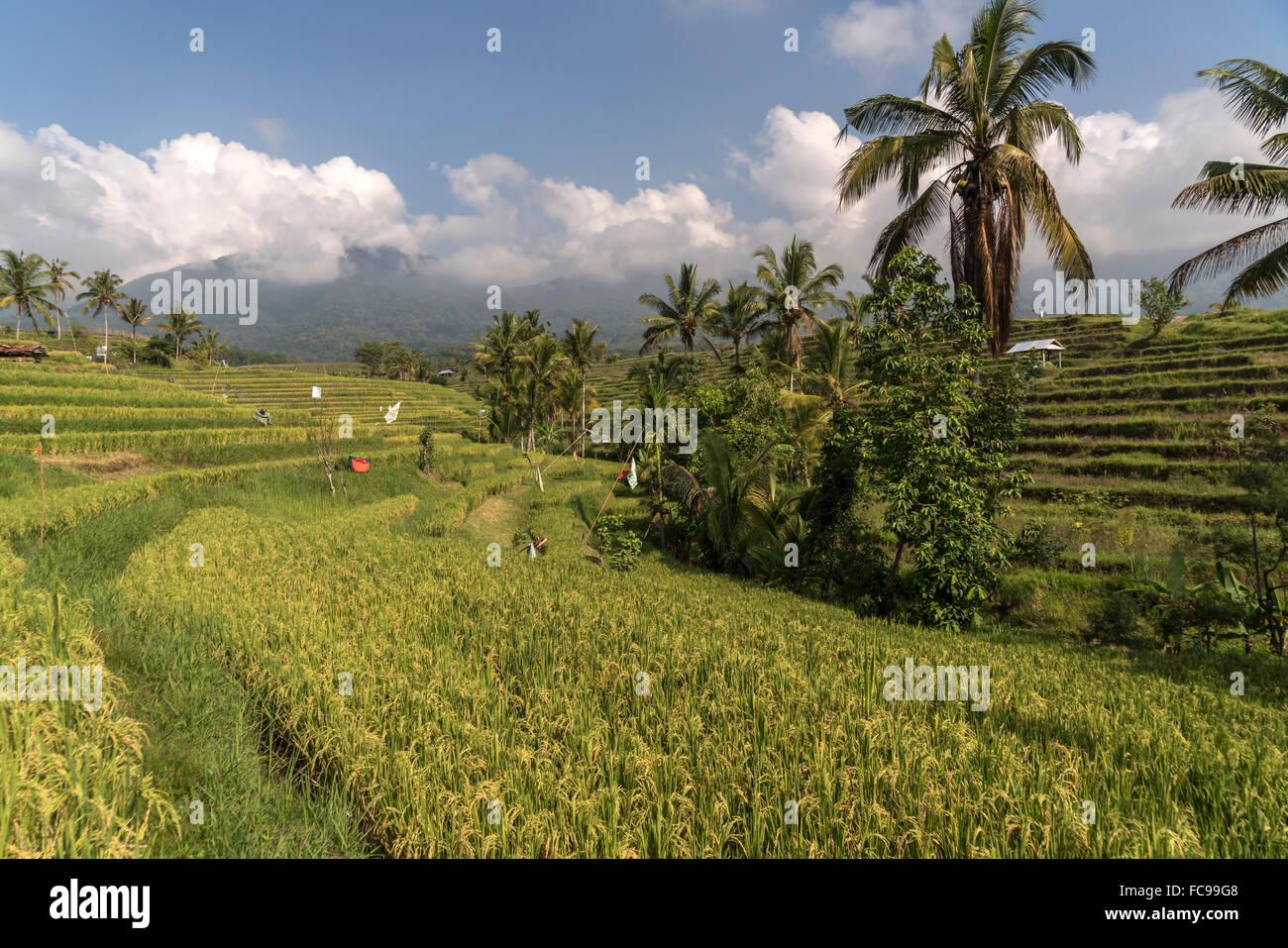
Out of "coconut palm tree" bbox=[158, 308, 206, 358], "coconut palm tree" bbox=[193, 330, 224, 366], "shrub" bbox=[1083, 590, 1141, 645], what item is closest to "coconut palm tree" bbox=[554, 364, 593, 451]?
"shrub" bbox=[1083, 590, 1141, 645]

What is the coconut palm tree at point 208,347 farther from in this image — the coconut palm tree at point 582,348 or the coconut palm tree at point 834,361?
the coconut palm tree at point 834,361

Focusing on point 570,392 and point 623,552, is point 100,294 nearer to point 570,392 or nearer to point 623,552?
point 570,392

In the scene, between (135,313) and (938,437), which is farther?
(135,313)

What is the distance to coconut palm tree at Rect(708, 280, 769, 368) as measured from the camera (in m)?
28.2

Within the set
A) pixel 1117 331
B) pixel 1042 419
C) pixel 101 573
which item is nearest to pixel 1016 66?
pixel 101 573

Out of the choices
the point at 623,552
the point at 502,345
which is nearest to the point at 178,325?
the point at 502,345

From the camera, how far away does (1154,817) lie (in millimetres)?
3074

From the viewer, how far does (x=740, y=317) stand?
94.9 feet

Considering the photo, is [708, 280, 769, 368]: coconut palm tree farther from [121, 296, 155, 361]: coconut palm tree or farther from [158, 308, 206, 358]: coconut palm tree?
[121, 296, 155, 361]: coconut palm tree

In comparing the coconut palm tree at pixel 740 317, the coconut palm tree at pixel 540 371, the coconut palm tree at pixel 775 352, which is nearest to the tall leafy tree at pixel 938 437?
the coconut palm tree at pixel 775 352

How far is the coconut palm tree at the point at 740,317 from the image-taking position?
28.2m

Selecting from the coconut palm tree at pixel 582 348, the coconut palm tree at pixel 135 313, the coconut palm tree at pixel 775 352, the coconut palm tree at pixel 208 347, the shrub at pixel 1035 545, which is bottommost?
the shrub at pixel 1035 545

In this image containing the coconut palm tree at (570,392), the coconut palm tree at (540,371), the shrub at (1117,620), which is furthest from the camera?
the coconut palm tree at (570,392)

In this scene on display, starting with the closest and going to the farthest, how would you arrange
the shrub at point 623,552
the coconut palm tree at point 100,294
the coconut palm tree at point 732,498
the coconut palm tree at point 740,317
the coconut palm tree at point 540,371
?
1. the shrub at point 623,552
2. the coconut palm tree at point 732,498
3. the coconut palm tree at point 740,317
4. the coconut palm tree at point 540,371
5. the coconut palm tree at point 100,294
